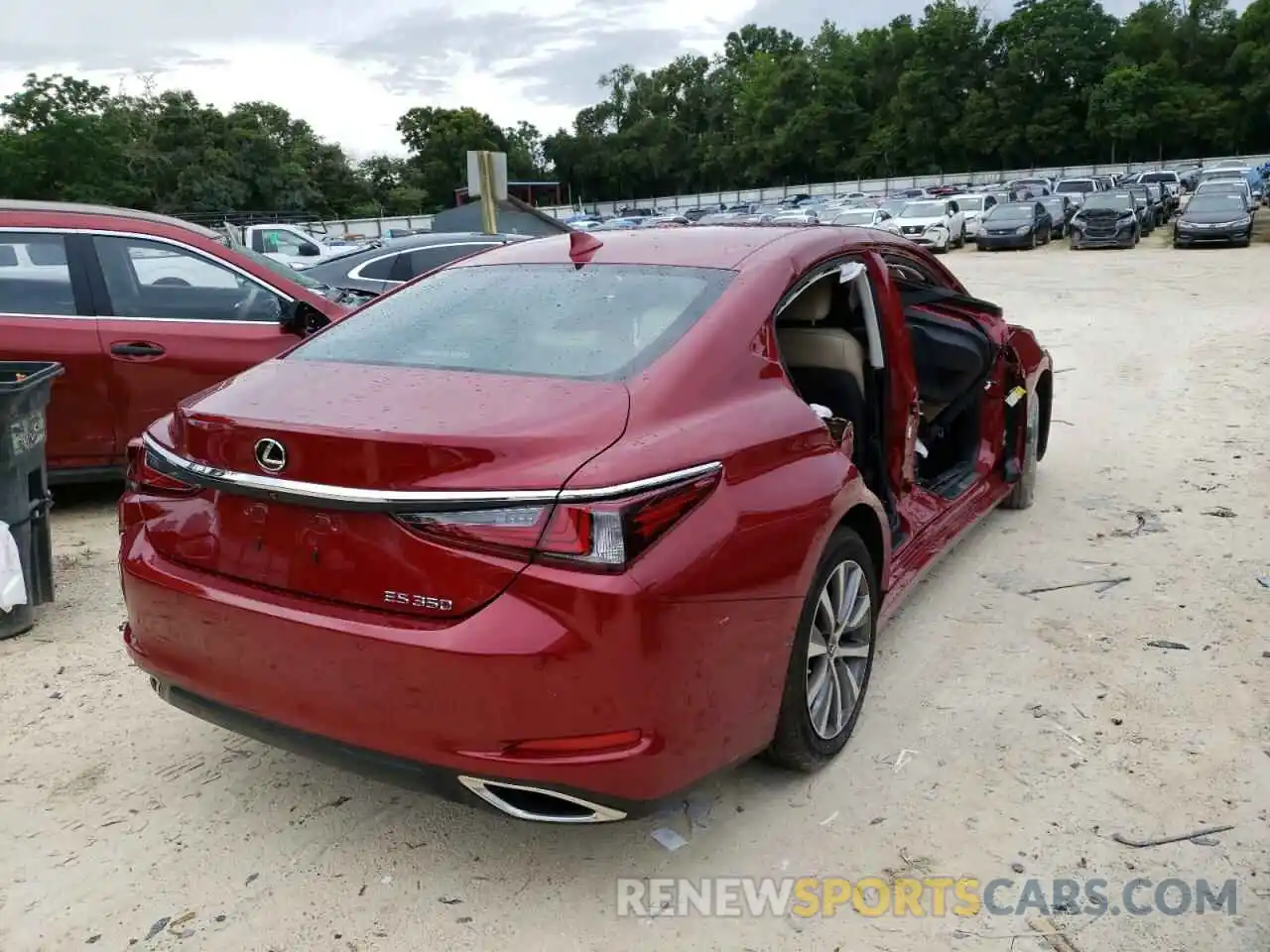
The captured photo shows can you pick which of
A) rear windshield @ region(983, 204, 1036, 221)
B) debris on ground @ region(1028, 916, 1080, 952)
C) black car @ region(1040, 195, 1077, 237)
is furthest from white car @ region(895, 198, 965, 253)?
debris on ground @ region(1028, 916, 1080, 952)

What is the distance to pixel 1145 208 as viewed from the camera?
31.5 metres

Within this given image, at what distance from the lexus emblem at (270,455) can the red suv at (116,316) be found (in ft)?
12.2

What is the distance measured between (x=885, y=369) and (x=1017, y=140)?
95626 mm

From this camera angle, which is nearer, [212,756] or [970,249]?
[212,756]

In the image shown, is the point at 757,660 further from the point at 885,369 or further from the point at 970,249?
the point at 970,249

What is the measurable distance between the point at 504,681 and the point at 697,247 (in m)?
1.74

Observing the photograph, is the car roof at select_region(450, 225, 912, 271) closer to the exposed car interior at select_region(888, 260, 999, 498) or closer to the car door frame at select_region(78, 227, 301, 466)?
the exposed car interior at select_region(888, 260, 999, 498)

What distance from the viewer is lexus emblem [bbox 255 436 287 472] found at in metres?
2.49

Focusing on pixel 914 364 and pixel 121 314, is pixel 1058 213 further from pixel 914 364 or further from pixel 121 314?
pixel 121 314

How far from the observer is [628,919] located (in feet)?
8.55

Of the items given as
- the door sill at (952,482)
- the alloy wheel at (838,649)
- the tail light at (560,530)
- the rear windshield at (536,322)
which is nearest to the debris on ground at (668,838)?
the alloy wheel at (838,649)

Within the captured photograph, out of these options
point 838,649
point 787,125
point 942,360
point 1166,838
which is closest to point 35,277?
point 942,360

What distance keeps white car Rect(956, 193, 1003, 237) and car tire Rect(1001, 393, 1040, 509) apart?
28.0m

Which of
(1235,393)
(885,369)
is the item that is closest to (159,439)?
(885,369)
